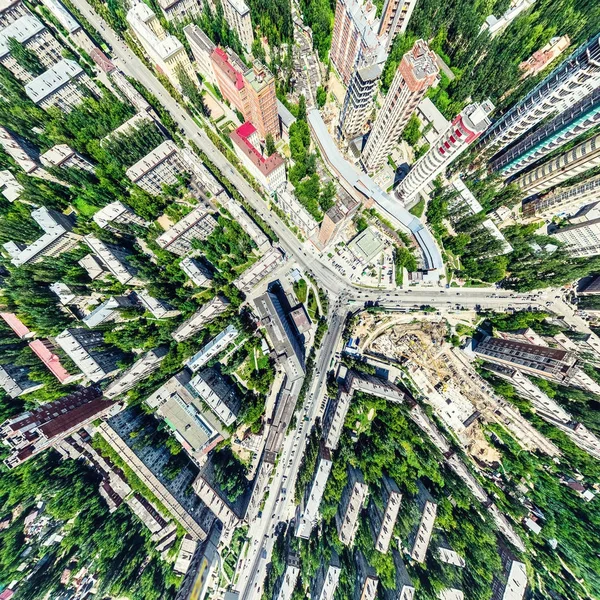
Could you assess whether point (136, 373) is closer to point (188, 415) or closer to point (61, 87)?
point (188, 415)

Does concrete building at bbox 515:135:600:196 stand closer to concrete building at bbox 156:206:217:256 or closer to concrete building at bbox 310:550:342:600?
concrete building at bbox 156:206:217:256

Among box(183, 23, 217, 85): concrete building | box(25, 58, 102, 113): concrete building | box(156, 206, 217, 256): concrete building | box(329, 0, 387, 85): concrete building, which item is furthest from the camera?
box(183, 23, 217, 85): concrete building

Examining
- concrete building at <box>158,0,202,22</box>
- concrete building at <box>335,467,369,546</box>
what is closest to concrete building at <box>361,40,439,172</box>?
concrete building at <box>158,0,202,22</box>

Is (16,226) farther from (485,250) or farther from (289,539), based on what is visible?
(485,250)

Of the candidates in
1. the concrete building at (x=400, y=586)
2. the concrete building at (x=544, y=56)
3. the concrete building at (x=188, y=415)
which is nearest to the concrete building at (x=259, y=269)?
the concrete building at (x=188, y=415)

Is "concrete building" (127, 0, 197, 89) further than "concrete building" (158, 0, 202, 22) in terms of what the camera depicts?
No

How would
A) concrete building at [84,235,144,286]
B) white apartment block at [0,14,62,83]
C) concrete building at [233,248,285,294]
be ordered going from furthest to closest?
white apartment block at [0,14,62,83]
concrete building at [233,248,285,294]
concrete building at [84,235,144,286]

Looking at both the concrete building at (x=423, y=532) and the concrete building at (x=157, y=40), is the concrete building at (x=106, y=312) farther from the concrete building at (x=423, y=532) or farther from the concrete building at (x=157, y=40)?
the concrete building at (x=423, y=532)
